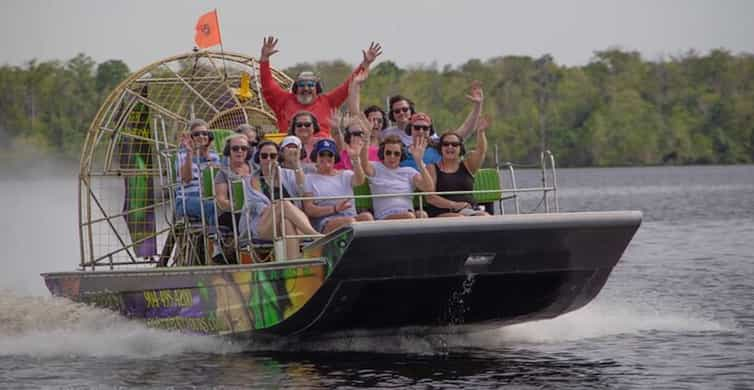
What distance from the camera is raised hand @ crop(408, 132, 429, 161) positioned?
14.2m

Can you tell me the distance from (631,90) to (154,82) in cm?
10894

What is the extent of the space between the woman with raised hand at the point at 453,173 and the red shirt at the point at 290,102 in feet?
6.26

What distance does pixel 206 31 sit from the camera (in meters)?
17.5

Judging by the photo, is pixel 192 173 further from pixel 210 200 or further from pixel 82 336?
pixel 82 336

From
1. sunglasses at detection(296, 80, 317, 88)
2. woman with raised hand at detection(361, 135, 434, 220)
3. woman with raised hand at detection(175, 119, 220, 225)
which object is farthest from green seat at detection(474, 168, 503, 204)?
woman with raised hand at detection(175, 119, 220, 225)

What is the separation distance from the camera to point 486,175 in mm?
15242

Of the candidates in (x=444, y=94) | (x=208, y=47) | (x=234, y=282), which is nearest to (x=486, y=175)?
(x=234, y=282)

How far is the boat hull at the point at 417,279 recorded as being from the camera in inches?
536

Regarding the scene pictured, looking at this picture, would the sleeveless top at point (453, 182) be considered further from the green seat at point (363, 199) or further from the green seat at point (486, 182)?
the green seat at point (363, 199)

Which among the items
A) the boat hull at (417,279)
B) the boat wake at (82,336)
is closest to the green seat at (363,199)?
the boat hull at (417,279)

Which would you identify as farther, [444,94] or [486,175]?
[444,94]

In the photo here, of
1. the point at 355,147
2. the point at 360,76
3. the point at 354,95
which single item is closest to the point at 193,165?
the point at 354,95

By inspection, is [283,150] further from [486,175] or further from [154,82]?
[154,82]

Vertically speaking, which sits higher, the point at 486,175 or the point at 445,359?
the point at 486,175
